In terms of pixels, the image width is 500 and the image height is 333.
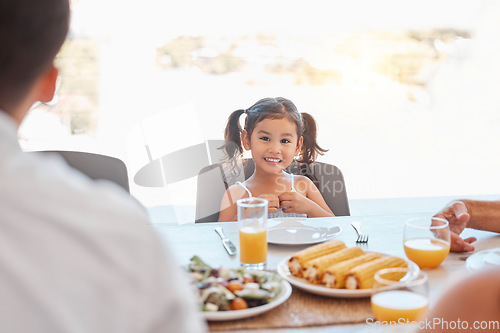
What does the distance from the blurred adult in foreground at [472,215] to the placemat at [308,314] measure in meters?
0.55

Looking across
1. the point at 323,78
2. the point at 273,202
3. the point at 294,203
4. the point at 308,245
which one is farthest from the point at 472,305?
the point at 323,78

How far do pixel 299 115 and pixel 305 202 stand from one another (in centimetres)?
49

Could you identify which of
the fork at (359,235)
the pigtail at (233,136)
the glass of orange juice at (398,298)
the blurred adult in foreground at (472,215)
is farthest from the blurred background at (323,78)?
the glass of orange juice at (398,298)

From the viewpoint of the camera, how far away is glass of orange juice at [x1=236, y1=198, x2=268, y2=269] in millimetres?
1354

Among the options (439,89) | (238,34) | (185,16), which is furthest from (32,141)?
(439,89)

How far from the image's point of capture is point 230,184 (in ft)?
8.61

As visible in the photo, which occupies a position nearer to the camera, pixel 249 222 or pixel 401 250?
A: pixel 249 222

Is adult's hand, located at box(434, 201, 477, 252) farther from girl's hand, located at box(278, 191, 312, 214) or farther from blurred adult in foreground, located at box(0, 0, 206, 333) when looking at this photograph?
blurred adult in foreground, located at box(0, 0, 206, 333)

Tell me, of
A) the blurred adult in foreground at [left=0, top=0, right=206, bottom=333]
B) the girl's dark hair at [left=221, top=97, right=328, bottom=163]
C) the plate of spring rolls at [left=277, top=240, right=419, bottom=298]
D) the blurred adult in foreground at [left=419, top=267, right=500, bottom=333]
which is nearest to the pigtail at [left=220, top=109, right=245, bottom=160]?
the girl's dark hair at [left=221, top=97, right=328, bottom=163]

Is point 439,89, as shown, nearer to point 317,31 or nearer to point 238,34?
point 317,31

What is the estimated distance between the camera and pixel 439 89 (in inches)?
231

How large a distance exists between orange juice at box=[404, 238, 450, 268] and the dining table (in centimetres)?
2

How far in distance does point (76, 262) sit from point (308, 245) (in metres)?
1.13

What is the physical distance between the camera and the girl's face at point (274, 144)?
8.41 ft
